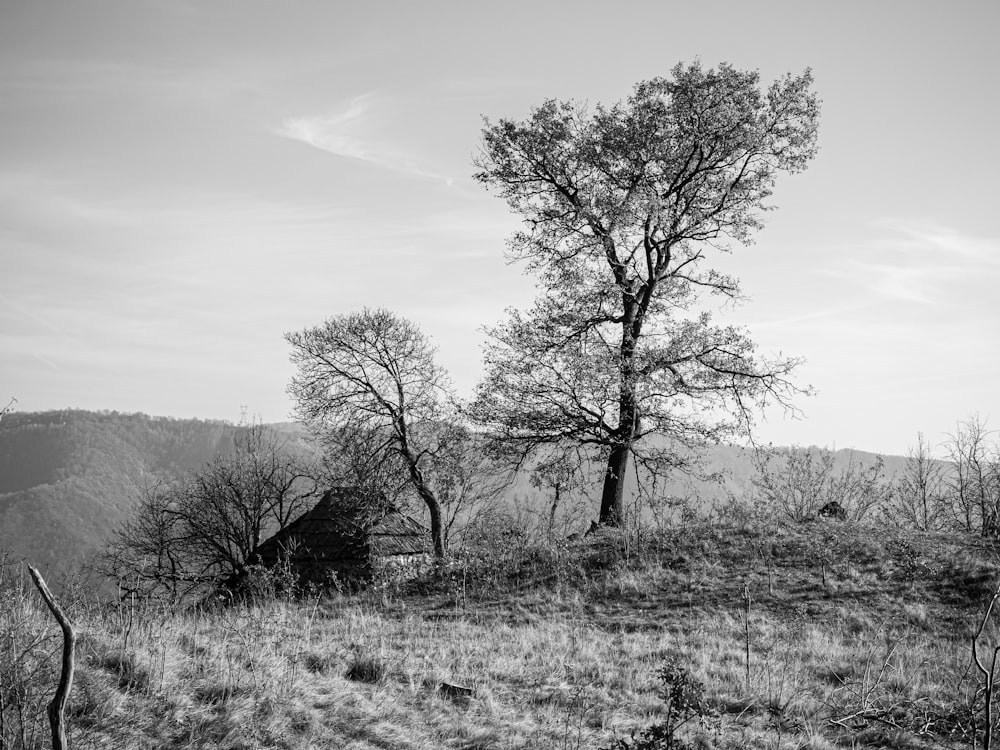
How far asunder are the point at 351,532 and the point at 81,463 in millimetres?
174050

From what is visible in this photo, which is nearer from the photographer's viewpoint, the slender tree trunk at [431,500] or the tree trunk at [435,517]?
the slender tree trunk at [431,500]

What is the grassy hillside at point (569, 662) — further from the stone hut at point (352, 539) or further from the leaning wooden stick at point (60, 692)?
the stone hut at point (352, 539)

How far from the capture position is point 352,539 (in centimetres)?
1983

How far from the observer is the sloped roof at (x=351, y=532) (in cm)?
1941

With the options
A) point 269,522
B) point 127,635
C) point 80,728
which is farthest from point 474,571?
point 269,522

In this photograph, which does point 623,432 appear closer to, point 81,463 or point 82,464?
point 82,464

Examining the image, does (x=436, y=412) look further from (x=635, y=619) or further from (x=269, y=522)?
(x=269, y=522)

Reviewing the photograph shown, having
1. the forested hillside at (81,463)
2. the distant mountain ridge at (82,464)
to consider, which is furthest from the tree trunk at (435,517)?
the forested hillside at (81,463)

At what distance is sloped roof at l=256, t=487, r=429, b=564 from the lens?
19.4 m

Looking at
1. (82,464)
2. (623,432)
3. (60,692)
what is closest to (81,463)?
(82,464)

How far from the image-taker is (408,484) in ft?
66.7

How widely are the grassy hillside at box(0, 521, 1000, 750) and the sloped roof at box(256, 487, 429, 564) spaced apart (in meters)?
7.41

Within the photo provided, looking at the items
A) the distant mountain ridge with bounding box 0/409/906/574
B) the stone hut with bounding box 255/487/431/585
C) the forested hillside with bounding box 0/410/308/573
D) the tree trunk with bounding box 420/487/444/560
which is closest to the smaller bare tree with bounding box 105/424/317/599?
the stone hut with bounding box 255/487/431/585

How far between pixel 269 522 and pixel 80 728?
1161 inches
